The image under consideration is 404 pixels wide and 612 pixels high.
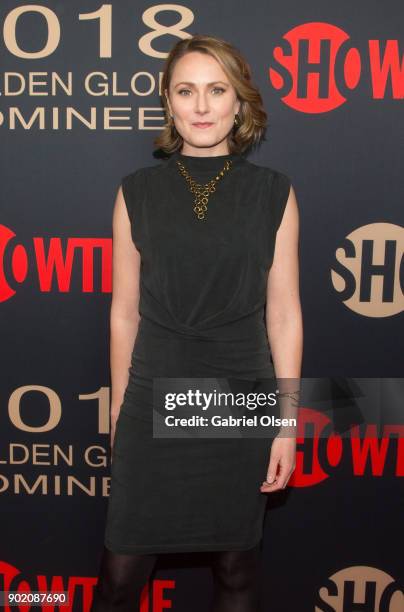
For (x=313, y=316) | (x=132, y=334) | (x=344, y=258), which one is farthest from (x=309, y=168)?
(x=132, y=334)

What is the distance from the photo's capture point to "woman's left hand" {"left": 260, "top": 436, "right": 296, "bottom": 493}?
1.54m

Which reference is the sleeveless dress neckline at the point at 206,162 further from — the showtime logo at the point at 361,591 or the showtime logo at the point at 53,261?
the showtime logo at the point at 361,591

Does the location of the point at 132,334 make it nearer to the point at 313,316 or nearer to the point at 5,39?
the point at 313,316

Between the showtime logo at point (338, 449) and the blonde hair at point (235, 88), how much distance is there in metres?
0.79

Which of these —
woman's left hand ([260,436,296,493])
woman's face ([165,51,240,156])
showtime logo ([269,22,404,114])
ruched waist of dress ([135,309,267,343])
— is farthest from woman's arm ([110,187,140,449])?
showtime logo ([269,22,404,114])

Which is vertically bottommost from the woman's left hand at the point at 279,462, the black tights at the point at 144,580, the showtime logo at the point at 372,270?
the black tights at the point at 144,580

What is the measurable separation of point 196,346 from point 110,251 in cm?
53

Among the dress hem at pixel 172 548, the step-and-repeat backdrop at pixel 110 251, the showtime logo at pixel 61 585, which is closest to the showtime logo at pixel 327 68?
the step-and-repeat backdrop at pixel 110 251

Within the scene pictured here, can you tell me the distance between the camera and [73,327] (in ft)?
6.38

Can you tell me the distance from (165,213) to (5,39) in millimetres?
715

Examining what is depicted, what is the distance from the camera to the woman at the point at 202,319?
1.50 metres

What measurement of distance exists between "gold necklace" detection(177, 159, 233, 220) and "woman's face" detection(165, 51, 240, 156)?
6cm

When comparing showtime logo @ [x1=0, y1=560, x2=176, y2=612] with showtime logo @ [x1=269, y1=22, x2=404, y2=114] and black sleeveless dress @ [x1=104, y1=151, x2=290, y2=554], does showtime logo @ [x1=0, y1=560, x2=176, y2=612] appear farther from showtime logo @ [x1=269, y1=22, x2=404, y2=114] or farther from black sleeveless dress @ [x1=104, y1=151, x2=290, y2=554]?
showtime logo @ [x1=269, y1=22, x2=404, y2=114]

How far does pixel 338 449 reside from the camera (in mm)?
1968
